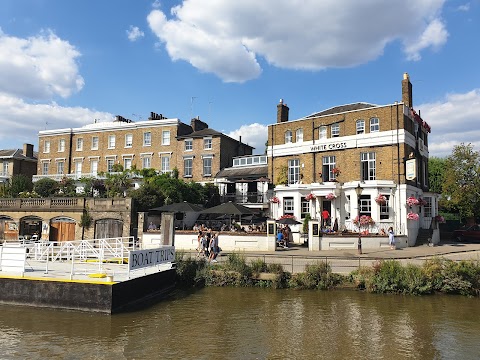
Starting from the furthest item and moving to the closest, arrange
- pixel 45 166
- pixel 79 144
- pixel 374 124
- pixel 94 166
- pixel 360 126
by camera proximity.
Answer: pixel 45 166
pixel 79 144
pixel 94 166
pixel 360 126
pixel 374 124

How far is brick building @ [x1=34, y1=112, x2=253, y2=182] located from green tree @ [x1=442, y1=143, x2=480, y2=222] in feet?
72.1

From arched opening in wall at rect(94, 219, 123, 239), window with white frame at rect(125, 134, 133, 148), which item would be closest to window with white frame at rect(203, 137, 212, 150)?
window with white frame at rect(125, 134, 133, 148)

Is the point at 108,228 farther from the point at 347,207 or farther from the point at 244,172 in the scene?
Answer: the point at 347,207

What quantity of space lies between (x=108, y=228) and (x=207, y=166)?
43.7 feet

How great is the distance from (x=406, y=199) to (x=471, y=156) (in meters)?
12.7

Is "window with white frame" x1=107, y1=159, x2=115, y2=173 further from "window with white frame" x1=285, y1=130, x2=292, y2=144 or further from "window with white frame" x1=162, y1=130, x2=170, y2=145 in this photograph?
"window with white frame" x1=285, y1=130, x2=292, y2=144

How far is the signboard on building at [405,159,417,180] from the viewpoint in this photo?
2604 cm

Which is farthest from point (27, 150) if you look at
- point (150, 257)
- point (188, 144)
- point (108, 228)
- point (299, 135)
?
point (150, 257)

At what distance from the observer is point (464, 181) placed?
35.4 m

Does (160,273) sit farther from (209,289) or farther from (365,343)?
(365,343)

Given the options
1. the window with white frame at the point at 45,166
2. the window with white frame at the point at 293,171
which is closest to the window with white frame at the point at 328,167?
the window with white frame at the point at 293,171

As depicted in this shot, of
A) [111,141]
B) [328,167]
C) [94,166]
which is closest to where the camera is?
[328,167]

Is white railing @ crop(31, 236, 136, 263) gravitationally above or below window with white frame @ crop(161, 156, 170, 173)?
below

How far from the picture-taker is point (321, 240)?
2420 centimetres
